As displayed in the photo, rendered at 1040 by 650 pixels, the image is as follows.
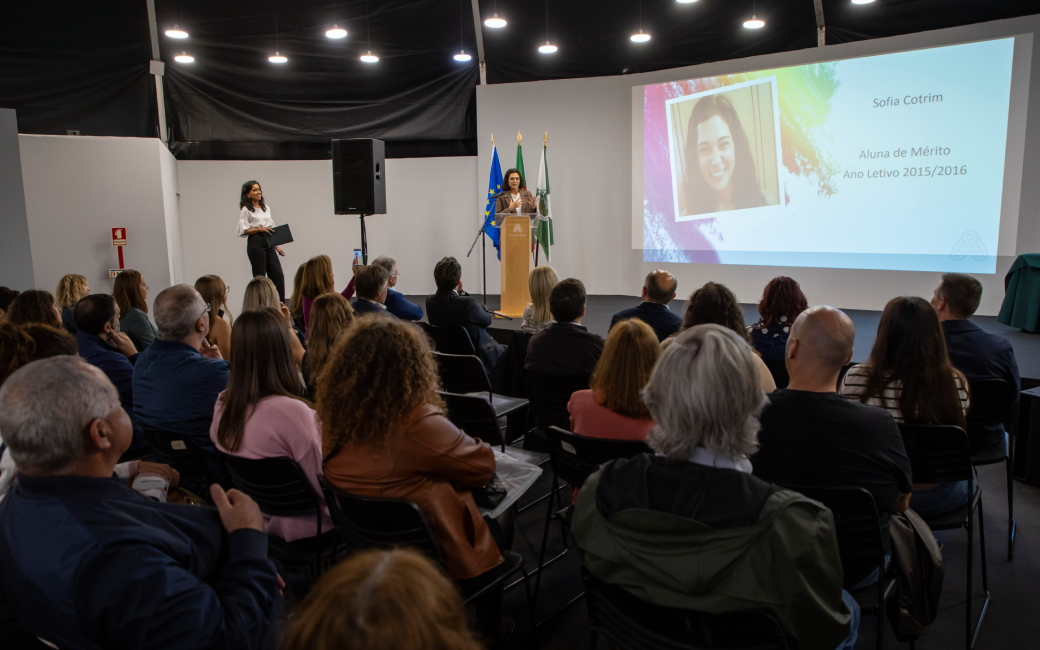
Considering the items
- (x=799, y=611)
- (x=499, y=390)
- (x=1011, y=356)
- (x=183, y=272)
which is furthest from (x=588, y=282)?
(x=799, y=611)

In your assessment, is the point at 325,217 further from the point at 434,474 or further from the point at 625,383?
the point at 434,474

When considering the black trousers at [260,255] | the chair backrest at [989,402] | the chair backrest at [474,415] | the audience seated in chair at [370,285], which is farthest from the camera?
the black trousers at [260,255]

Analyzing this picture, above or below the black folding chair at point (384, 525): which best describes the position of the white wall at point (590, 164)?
above

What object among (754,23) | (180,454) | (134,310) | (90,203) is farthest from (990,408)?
(90,203)

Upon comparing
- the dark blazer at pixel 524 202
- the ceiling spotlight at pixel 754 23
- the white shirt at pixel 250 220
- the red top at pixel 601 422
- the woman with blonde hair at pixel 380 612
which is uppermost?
the ceiling spotlight at pixel 754 23

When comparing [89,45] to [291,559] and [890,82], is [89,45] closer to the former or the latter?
[291,559]

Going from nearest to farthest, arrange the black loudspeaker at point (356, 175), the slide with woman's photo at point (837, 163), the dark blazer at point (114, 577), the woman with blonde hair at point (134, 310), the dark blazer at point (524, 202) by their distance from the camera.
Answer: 1. the dark blazer at point (114, 577)
2. the woman with blonde hair at point (134, 310)
3. the slide with woman's photo at point (837, 163)
4. the black loudspeaker at point (356, 175)
5. the dark blazer at point (524, 202)

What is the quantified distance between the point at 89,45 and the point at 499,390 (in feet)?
25.4

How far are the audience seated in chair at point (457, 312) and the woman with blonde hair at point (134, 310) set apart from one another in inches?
67.3

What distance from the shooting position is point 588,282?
925 cm

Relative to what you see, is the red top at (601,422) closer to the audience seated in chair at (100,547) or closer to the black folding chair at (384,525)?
the black folding chair at (384,525)

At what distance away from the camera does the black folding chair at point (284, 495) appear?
193cm

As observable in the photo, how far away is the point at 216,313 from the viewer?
3.81 meters

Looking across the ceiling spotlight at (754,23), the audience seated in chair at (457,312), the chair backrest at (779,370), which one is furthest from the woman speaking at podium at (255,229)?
the ceiling spotlight at (754,23)
